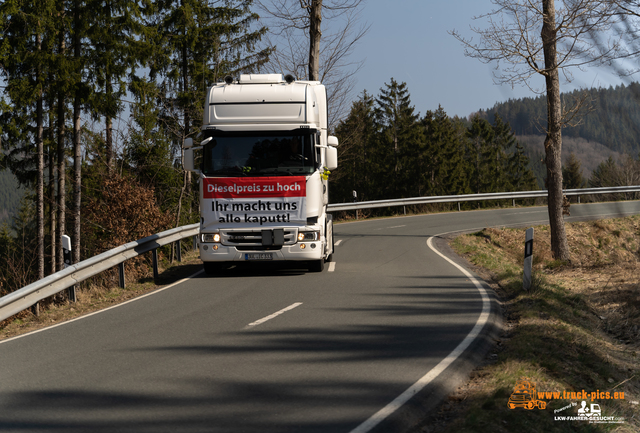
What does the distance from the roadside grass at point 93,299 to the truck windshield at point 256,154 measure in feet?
8.99

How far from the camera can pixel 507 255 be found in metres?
20.0

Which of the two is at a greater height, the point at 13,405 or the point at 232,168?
the point at 232,168

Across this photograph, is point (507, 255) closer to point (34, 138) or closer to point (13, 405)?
point (13, 405)

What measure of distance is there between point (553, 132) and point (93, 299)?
12.7 metres

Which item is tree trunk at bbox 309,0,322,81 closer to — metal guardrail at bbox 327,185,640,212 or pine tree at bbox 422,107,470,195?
metal guardrail at bbox 327,185,640,212

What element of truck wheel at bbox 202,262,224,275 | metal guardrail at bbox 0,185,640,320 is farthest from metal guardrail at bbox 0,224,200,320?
truck wheel at bbox 202,262,224,275

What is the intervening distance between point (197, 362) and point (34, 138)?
23.8 meters

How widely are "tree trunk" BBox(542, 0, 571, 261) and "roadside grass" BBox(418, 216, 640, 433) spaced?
1739 millimetres

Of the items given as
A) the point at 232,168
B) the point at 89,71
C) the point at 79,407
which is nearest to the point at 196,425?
the point at 79,407

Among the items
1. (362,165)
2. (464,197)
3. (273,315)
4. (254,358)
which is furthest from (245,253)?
(362,165)

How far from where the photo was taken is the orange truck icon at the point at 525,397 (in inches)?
202

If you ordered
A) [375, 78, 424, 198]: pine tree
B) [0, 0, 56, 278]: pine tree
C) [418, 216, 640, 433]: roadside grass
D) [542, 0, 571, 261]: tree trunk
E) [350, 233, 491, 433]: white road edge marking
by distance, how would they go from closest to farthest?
[350, 233, 491, 433]: white road edge marking, [418, 216, 640, 433]: roadside grass, [542, 0, 571, 261]: tree trunk, [0, 0, 56, 278]: pine tree, [375, 78, 424, 198]: pine tree

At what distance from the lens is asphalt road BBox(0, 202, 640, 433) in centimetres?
477

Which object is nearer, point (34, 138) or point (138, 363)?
point (138, 363)
